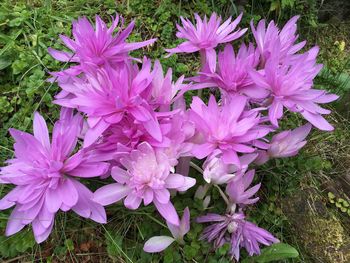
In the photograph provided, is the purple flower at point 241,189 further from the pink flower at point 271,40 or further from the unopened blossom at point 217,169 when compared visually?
the pink flower at point 271,40

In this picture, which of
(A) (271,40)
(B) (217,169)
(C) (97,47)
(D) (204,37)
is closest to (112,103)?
(C) (97,47)

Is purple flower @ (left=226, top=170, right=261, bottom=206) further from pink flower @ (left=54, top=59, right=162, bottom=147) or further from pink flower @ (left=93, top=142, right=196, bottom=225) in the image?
pink flower @ (left=54, top=59, right=162, bottom=147)

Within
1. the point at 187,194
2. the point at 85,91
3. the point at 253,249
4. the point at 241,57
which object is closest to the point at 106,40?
the point at 85,91

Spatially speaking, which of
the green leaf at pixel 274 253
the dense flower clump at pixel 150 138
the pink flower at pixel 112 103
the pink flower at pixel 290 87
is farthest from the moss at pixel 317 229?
the pink flower at pixel 112 103

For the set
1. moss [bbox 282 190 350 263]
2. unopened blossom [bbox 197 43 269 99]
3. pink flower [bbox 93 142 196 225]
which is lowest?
moss [bbox 282 190 350 263]

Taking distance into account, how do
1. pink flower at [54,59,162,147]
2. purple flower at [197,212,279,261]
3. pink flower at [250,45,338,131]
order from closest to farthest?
pink flower at [54,59,162,147] < pink flower at [250,45,338,131] < purple flower at [197,212,279,261]

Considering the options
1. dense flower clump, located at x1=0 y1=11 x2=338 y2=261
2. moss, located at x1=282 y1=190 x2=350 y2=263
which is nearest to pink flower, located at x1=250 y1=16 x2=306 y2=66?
dense flower clump, located at x1=0 y1=11 x2=338 y2=261
